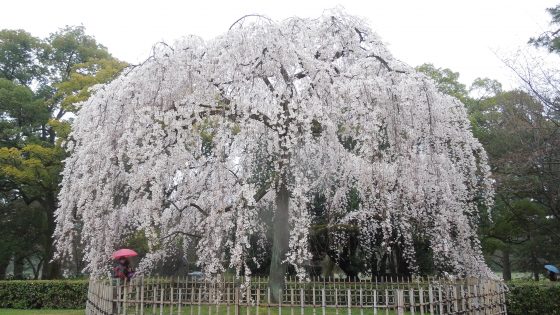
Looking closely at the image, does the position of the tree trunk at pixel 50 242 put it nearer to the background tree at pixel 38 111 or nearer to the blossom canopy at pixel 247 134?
the background tree at pixel 38 111

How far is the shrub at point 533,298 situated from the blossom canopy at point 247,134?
3.90m

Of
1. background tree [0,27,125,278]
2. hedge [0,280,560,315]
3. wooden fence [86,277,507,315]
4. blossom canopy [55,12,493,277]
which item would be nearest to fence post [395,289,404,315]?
wooden fence [86,277,507,315]

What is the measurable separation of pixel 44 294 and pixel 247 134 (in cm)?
1010

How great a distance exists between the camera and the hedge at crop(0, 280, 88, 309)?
13875mm

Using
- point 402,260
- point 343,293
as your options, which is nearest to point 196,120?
point 343,293

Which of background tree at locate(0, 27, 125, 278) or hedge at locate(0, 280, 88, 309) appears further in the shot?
background tree at locate(0, 27, 125, 278)

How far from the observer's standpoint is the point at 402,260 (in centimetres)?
1614

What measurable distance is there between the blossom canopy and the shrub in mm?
3896

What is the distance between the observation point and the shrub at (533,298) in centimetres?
1138

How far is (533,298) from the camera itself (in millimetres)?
11547

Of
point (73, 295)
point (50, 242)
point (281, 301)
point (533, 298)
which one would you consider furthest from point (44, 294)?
point (533, 298)

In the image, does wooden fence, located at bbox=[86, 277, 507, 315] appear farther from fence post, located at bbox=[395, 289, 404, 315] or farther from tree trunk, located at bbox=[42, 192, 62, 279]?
tree trunk, located at bbox=[42, 192, 62, 279]

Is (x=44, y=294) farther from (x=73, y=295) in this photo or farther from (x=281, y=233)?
(x=281, y=233)

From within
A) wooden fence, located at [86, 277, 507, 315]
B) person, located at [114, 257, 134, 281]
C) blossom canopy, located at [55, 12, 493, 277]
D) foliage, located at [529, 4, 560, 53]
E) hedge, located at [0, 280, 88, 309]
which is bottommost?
hedge, located at [0, 280, 88, 309]
